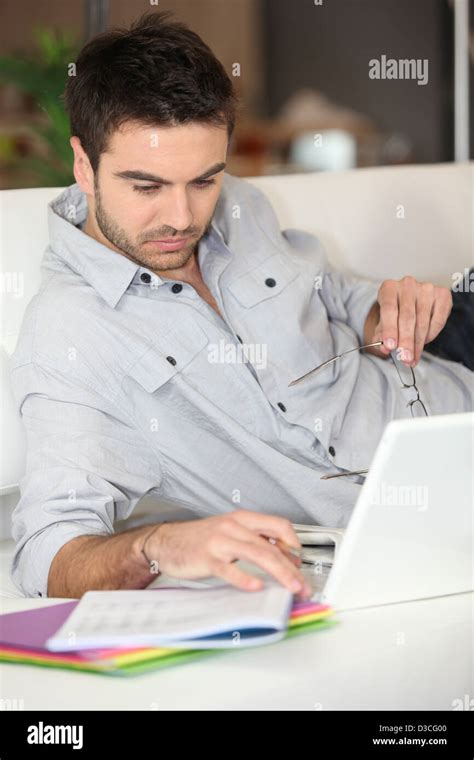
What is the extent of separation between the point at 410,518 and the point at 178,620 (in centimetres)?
23

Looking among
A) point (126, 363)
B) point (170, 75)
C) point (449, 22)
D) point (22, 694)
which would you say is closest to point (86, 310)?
point (126, 363)

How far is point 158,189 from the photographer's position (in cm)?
142

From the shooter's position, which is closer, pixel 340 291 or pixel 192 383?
pixel 192 383

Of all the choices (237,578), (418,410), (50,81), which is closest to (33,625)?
(237,578)

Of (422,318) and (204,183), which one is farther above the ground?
(204,183)

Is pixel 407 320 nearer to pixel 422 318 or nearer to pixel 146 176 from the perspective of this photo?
pixel 422 318

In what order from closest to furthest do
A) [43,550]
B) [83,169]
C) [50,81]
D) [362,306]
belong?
[43,550] < [83,169] < [362,306] < [50,81]

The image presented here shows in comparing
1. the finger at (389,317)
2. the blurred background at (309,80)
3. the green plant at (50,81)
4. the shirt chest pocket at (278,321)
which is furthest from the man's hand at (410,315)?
the blurred background at (309,80)

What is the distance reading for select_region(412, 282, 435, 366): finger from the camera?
1.51m

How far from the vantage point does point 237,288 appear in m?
1.58

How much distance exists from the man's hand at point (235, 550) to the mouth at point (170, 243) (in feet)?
1.70

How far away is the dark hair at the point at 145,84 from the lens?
1.40m

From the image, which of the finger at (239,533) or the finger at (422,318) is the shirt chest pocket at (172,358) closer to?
the finger at (422,318)

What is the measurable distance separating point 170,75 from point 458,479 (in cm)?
73
